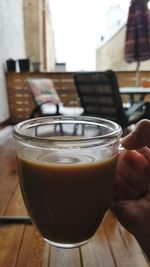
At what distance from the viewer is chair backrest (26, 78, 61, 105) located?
12.0 ft

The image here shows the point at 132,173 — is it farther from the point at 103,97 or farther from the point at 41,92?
the point at 41,92

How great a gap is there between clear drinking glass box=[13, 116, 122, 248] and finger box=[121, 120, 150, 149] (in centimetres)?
3

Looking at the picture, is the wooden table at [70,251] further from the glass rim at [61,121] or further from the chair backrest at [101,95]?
the chair backrest at [101,95]

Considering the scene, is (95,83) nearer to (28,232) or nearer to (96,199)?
(28,232)

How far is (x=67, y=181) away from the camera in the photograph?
27 centimetres

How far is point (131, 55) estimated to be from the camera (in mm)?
4125

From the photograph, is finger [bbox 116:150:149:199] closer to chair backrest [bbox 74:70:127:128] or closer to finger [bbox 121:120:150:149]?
Answer: finger [bbox 121:120:150:149]

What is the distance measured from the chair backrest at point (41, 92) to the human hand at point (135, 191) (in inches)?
128

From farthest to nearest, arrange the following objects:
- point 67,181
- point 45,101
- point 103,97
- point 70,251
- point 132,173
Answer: point 45,101 → point 103,97 → point 70,251 → point 132,173 → point 67,181

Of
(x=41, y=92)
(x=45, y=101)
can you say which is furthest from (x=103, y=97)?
(x=41, y=92)

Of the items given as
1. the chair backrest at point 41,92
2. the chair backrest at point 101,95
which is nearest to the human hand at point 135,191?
the chair backrest at point 101,95

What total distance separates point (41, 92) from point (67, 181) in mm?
3582

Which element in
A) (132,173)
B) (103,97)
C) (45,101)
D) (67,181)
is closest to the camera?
(67,181)

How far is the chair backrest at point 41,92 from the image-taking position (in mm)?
3654
